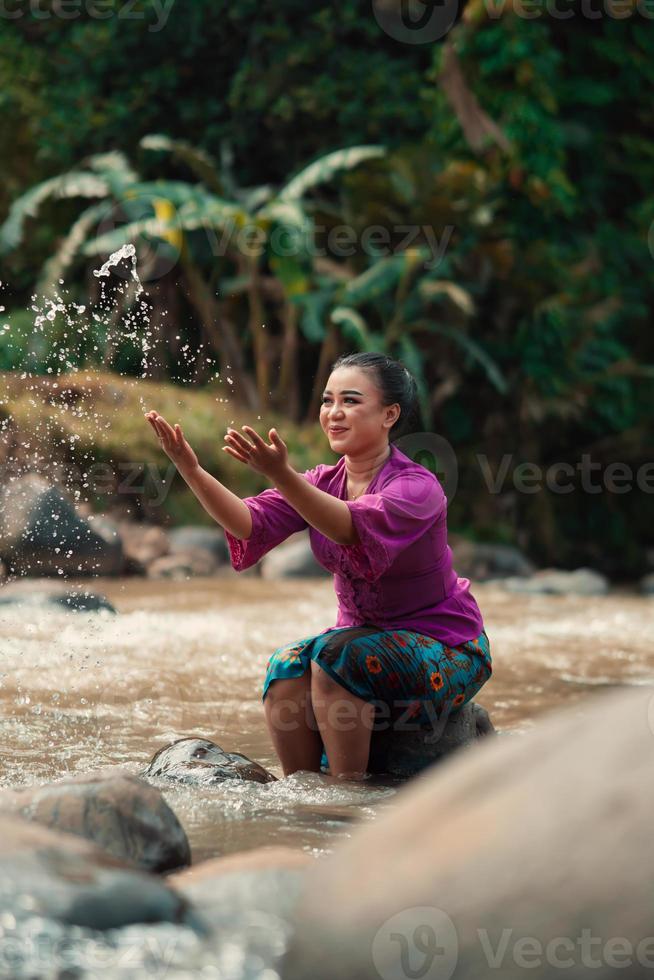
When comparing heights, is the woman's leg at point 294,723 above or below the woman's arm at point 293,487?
below

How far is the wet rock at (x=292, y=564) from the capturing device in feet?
33.4

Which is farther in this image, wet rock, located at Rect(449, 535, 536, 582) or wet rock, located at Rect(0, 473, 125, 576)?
wet rock, located at Rect(449, 535, 536, 582)

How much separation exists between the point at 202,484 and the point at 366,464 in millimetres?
447

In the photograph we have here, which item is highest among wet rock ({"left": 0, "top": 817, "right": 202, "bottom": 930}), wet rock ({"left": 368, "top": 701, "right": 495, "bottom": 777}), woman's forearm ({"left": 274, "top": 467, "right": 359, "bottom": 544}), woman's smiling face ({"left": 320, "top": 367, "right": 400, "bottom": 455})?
woman's smiling face ({"left": 320, "top": 367, "right": 400, "bottom": 455})

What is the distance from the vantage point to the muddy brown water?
308cm

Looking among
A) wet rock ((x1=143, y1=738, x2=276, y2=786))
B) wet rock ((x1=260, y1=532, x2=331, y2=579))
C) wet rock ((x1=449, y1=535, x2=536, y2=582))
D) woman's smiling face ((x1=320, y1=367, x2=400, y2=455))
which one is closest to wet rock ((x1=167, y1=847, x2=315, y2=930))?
wet rock ((x1=143, y1=738, x2=276, y2=786))

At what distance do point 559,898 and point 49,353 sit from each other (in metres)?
11.2

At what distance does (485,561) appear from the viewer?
11.1 m

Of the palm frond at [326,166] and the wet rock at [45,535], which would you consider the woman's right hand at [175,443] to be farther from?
the palm frond at [326,166]

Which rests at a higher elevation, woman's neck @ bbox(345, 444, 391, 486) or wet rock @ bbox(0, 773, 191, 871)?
woman's neck @ bbox(345, 444, 391, 486)

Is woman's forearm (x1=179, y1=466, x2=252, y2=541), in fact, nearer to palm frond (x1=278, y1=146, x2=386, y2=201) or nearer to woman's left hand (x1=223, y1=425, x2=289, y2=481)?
woman's left hand (x1=223, y1=425, x2=289, y2=481)

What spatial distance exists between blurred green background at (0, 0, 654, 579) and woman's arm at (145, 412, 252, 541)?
733 centimetres

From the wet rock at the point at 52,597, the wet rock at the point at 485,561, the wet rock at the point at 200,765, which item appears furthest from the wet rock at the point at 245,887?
the wet rock at the point at 485,561

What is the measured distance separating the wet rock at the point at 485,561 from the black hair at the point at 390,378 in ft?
23.8
